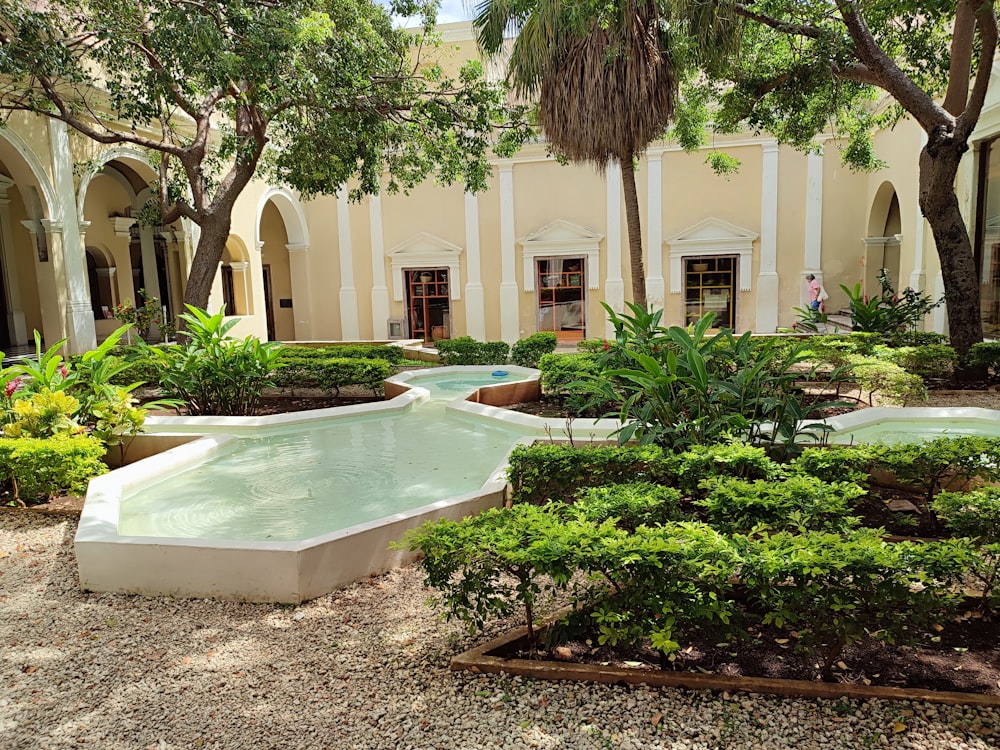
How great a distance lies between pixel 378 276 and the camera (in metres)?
18.8

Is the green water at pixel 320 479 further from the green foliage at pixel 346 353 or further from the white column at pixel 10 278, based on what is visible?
the white column at pixel 10 278

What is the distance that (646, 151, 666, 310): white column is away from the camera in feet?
55.1

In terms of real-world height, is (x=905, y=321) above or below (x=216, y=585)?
above

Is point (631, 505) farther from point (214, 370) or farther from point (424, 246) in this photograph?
point (424, 246)

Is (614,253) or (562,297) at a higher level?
(614,253)

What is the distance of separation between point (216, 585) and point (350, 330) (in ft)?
51.6

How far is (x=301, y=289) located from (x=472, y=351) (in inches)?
351

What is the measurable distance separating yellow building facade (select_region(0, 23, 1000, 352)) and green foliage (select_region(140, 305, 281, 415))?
24.6ft

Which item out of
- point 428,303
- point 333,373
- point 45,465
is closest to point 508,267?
point 428,303

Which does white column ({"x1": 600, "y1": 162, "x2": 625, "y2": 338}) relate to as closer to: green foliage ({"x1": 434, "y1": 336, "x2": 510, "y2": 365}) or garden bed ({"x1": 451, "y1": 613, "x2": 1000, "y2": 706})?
green foliage ({"x1": 434, "y1": 336, "x2": 510, "y2": 365})

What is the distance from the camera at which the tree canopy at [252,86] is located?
7746 millimetres

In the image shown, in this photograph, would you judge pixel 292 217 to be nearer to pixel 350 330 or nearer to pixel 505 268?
pixel 350 330


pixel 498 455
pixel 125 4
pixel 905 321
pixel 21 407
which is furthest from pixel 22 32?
pixel 905 321

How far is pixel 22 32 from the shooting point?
26.2 feet
